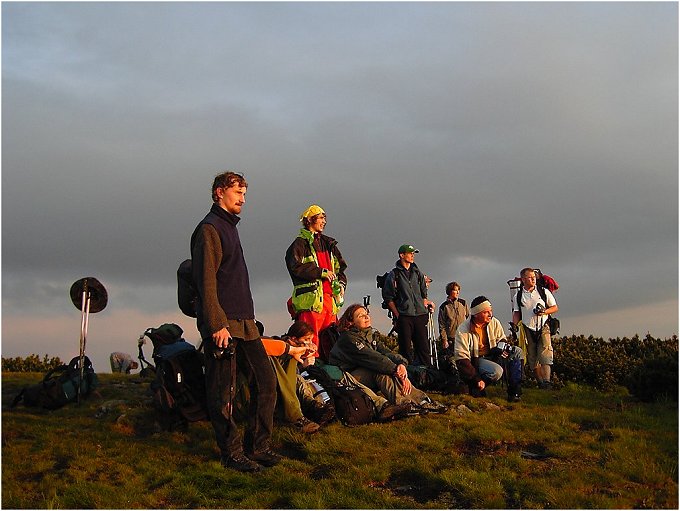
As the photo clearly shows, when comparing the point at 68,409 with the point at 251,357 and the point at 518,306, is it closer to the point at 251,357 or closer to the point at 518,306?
A: the point at 251,357

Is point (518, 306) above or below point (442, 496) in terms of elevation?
above

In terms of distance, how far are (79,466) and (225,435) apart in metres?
2.26

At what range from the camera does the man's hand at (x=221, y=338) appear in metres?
7.47

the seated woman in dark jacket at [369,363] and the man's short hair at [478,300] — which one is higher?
the man's short hair at [478,300]

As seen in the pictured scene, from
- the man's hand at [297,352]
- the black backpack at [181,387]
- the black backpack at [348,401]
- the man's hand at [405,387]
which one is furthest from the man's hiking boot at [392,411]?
the black backpack at [181,387]

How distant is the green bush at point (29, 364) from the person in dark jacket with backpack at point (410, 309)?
9495 millimetres

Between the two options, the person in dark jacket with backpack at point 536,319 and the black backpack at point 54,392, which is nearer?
the black backpack at point 54,392

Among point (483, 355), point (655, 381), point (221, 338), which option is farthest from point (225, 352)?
point (655, 381)

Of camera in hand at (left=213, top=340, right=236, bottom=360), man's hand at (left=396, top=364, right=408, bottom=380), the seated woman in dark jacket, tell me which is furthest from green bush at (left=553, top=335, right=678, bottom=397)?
camera in hand at (left=213, top=340, right=236, bottom=360)

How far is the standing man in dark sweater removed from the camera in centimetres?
766

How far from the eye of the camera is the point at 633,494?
24.3 feet

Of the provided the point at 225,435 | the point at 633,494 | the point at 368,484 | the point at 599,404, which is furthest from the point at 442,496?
the point at 599,404

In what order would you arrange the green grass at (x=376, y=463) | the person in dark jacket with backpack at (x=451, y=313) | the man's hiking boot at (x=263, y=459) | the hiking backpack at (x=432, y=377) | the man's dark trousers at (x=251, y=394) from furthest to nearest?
1. the person in dark jacket with backpack at (x=451, y=313)
2. the hiking backpack at (x=432, y=377)
3. the man's hiking boot at (x=263, y=459)
4. the man's dark trousers at (x=251, y=394)
5. the green grass at (x=376, y=463)

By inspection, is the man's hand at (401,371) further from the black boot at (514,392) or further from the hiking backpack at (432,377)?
the black boot at (514,392)
